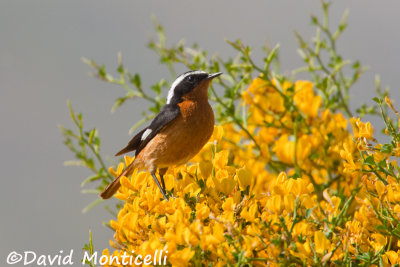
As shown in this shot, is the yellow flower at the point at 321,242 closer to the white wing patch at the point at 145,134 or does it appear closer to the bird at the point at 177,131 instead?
the bird at the point at 177,131

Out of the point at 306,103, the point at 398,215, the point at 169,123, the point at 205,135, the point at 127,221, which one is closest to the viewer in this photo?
the point at 398,215

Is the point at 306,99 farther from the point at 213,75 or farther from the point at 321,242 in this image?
the point at 321,242

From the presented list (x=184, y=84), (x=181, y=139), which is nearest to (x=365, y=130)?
(x=181, y=139)

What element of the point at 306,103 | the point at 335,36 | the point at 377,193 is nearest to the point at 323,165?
the point at 306,103

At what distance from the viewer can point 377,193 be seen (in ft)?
6.83

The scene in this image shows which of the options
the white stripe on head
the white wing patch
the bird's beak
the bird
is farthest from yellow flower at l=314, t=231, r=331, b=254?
the white stripe on head

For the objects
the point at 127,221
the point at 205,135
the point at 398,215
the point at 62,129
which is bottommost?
the point at 398,215

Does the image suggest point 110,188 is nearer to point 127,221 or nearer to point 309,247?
point 127,221

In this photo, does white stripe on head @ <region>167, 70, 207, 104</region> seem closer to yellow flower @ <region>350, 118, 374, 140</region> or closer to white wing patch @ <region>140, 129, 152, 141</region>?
white wing patch @ <region>140, 129, 152, 141</region>

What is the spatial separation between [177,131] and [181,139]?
0.08m

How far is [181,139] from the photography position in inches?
116

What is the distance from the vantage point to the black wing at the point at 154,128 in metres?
3.05

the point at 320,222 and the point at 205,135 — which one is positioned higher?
the point at 205,135

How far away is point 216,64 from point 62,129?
877 millimetres
